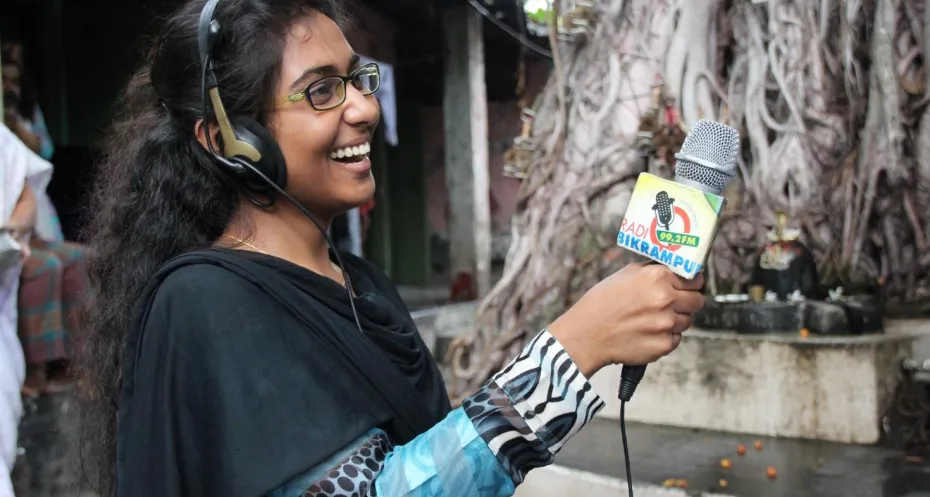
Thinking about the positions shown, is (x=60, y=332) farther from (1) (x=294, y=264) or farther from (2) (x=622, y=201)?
(2) (x=622, y=201)

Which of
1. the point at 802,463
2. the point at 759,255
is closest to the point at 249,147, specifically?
the point at 802,463

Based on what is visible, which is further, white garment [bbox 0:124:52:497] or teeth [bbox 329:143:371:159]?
white garment [bbox 0:124:52:497]

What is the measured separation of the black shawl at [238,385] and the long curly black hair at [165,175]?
0.47ft

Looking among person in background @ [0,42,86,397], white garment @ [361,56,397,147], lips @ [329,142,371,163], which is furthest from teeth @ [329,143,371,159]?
white garment @ [361,56,397,147]

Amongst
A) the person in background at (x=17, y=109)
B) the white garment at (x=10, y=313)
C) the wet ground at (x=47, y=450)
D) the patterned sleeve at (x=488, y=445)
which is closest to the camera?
the patterned sleeve at (x=488, y=445)

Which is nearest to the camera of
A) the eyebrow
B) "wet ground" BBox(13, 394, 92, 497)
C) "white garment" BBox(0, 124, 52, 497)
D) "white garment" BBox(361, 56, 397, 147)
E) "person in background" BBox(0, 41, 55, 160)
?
the eyebrow

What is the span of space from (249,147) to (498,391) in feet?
1.68

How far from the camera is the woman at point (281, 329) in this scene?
38.5 inches

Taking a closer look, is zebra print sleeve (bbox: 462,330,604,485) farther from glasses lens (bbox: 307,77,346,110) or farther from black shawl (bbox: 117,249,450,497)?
glasses lens (bbox: 307,77,346,110)

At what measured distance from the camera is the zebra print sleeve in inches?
37.9

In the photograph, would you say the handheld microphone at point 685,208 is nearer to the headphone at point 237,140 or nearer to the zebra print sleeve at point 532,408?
the zebra print sleeve at point 532,408

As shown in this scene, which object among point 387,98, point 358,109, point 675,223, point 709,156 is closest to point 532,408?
point 675,223

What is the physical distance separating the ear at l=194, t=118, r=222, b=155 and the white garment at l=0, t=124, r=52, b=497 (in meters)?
1.87

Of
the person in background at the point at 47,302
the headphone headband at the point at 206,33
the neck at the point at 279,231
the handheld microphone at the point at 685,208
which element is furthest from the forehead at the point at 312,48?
the person in background at the point at 47,302
